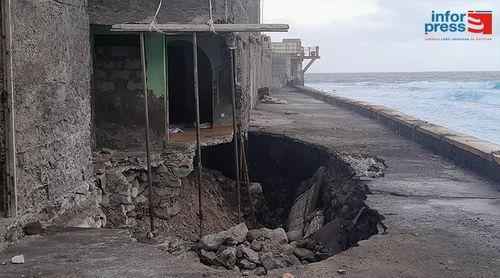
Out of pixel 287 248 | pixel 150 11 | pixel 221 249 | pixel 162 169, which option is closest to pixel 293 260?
pixel 287 248

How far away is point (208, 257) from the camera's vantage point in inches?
185

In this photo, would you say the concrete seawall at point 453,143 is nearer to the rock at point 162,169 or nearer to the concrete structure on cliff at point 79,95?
the concrete structure on cliff at point 79,95

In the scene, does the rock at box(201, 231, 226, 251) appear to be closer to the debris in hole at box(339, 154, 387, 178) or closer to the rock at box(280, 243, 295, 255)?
the rock at box(280, 243, 295, 255)

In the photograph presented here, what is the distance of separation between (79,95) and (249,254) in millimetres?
2977

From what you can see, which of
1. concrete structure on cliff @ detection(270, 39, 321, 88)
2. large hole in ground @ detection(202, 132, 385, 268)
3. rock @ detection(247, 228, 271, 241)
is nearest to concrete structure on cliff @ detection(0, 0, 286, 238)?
large hole in ground @ detection(202, 132, 385, 268)

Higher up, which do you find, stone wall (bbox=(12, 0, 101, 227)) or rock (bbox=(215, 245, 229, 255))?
stone wall (bbox=(12, 0, 101, 227))

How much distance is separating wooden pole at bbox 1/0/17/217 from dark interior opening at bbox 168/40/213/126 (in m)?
6.19

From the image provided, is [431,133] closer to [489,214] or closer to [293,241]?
[489,214]

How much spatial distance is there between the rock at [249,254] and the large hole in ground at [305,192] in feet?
2.29

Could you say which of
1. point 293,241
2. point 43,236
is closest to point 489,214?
point 293,241

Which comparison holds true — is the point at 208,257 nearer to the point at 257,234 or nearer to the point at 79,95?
the point at 257,234

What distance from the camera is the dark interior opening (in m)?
11.1

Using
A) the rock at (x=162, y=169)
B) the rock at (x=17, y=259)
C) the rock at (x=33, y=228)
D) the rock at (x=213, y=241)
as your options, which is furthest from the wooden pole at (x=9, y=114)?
the rock at (x=162, y=169)

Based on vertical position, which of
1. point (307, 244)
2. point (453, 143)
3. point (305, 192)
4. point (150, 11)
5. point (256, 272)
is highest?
point (150, 11)
